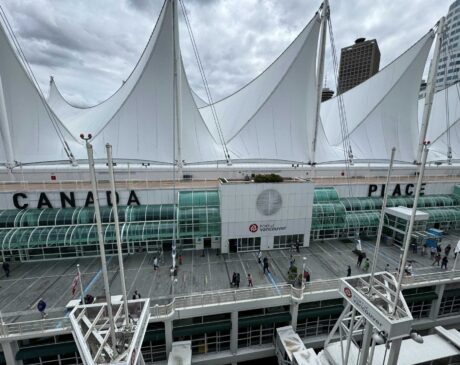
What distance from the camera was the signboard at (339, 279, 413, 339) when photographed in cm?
801

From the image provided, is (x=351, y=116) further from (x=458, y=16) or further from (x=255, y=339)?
(x=458, y=16)

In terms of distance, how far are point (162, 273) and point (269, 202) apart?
11.0m

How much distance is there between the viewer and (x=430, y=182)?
1150 inches

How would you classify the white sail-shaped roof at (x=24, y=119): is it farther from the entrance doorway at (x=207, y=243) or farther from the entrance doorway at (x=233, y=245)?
the entrance doorway at (x=233, y=245)

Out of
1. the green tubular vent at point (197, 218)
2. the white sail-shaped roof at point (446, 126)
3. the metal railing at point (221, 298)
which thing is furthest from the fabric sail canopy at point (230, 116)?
the metal railing at point (221, 298)

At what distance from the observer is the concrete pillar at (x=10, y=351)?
1254 centimetres

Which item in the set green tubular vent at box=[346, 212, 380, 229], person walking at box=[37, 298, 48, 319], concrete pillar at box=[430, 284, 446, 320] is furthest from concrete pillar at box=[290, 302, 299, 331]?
person walking at box=[37, 298, 48, 319]

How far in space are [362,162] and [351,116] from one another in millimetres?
9552

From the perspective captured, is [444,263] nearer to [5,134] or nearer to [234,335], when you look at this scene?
[234,335]

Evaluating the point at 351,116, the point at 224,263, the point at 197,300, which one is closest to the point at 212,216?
the point at 224,263

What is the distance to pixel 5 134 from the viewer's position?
24.2 meters

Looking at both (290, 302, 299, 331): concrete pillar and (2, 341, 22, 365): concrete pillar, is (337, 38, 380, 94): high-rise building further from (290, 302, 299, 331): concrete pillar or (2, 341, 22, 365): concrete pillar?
(2, 341, 22, 365): concrete pillar

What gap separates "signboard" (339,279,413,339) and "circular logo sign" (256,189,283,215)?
1162cm

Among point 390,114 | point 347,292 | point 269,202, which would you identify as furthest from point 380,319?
point 390,114
